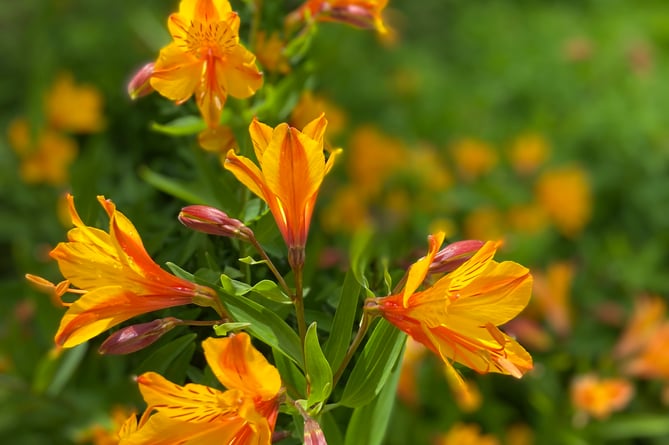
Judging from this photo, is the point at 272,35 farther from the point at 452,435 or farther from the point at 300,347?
the point at 452,435

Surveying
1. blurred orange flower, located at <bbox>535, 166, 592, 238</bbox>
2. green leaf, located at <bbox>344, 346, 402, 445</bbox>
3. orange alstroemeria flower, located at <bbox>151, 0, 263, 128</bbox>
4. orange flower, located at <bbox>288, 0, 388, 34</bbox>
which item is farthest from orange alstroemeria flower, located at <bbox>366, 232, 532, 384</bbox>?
blurred orange flower, located at <bbox>535, 166, 592, 238</bbox>

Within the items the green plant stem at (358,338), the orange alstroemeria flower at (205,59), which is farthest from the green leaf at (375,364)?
the orange alstroemeria flower at (205,59)

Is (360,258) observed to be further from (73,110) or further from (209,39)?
(73,110)

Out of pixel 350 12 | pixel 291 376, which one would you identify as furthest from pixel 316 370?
pixel 350 12

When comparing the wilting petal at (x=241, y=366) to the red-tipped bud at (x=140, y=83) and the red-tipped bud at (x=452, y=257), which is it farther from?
the red-tipped bud at (x=140, y=83)

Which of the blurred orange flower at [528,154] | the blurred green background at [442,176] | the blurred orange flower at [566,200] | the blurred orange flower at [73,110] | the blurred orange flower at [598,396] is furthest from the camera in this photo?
the blurred orange flower at [528,154]
